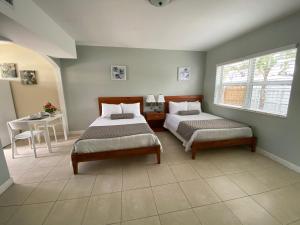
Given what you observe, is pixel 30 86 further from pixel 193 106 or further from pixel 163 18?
pixel 193 106

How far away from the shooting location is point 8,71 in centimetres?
347

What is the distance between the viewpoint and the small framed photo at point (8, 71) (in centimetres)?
344

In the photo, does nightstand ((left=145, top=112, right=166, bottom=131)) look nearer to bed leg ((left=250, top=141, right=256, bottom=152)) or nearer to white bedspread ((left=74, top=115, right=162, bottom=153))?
white bedspread ((left=74, top=115, right=162, bottom=153))

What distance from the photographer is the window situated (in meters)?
2.32

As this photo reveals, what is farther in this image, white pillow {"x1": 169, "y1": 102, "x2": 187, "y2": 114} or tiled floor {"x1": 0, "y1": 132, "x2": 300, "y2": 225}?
white pillow {"x1": 169, "y1": 102, "x2": 187, "y2": 114}

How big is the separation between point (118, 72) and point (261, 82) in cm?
332

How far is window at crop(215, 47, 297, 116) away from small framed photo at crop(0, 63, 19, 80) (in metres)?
5.35

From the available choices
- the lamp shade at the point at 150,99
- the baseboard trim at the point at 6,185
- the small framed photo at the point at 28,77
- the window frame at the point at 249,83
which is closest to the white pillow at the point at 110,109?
the lamp shade at the point at 150,99

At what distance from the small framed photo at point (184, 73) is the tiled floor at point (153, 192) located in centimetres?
252

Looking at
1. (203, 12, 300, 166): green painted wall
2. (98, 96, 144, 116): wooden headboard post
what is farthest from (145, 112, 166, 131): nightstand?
(203, 12, 300, 166): green painted wall

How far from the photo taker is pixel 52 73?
143 inches

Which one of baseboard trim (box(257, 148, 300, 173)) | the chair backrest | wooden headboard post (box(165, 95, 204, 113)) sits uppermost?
wooden headboard post (box(165, 95, 204, 113))

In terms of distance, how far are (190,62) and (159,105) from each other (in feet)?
5.36

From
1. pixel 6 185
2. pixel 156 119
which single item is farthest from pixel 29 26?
pixel 156 119
